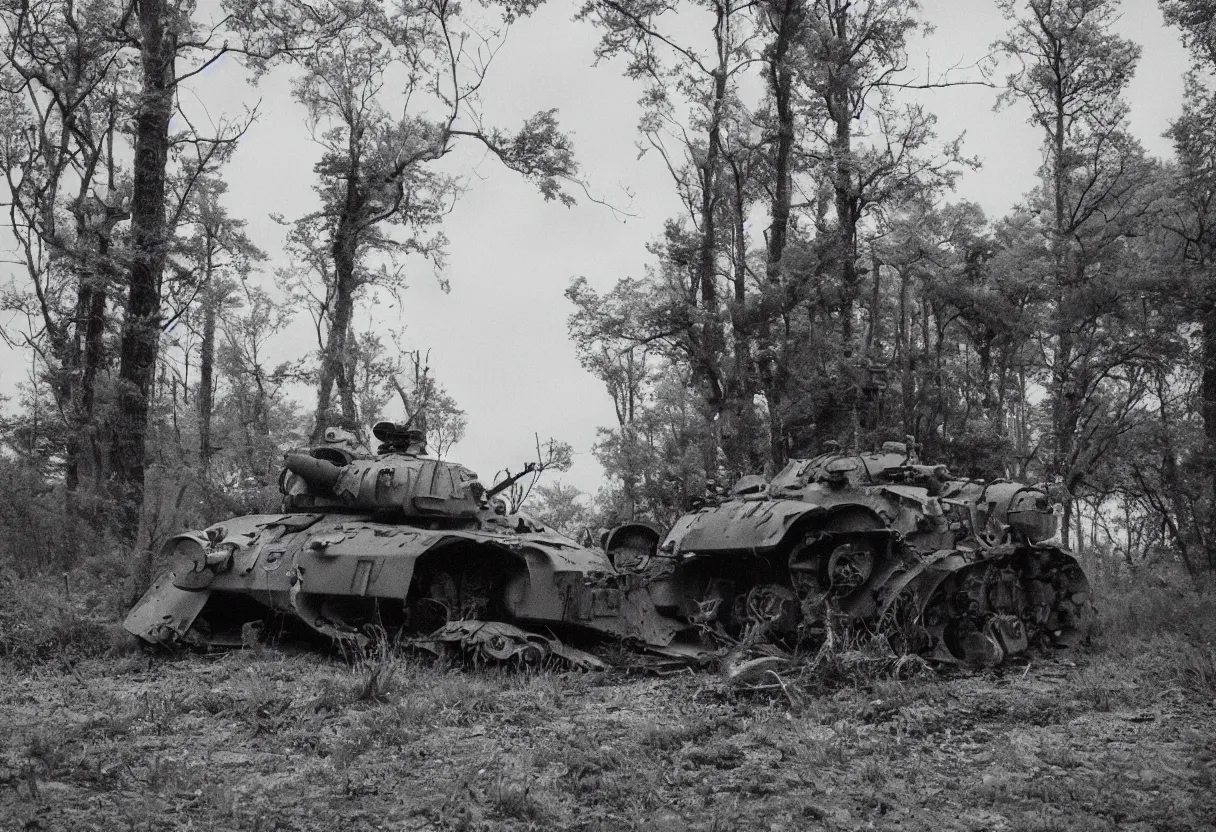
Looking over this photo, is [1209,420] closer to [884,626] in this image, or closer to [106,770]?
[884,626]

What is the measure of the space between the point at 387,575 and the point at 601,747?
478cm

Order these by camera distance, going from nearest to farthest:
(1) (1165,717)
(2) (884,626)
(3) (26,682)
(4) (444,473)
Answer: (1) (1165,717) < (3) (26,682) < (2) (884,626) < (4) (444,473)

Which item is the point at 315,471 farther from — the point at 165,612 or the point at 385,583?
the point at 165,612

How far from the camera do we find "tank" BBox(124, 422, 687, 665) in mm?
11266

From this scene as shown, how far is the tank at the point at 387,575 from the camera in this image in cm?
1127

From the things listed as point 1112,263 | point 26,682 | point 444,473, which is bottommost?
point 26,682

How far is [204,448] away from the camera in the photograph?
91.7ft

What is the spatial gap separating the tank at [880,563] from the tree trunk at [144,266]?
8369mm

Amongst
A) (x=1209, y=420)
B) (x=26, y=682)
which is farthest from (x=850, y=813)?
(x=1209, y=420)

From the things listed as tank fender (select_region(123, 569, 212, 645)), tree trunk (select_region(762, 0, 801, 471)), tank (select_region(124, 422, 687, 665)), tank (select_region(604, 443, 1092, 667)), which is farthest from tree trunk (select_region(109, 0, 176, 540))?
tree trunk (select_region(762, 0, 801, 471))

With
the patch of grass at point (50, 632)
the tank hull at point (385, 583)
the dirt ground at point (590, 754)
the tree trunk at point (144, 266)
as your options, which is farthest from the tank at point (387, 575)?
the tree trunk at point (144, 266)

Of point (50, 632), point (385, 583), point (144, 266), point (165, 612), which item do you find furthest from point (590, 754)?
point (144, 266)

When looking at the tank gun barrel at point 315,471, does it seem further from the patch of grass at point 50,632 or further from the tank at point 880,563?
the tank at point 880,563

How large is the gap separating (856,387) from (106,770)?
13837 millimetres
